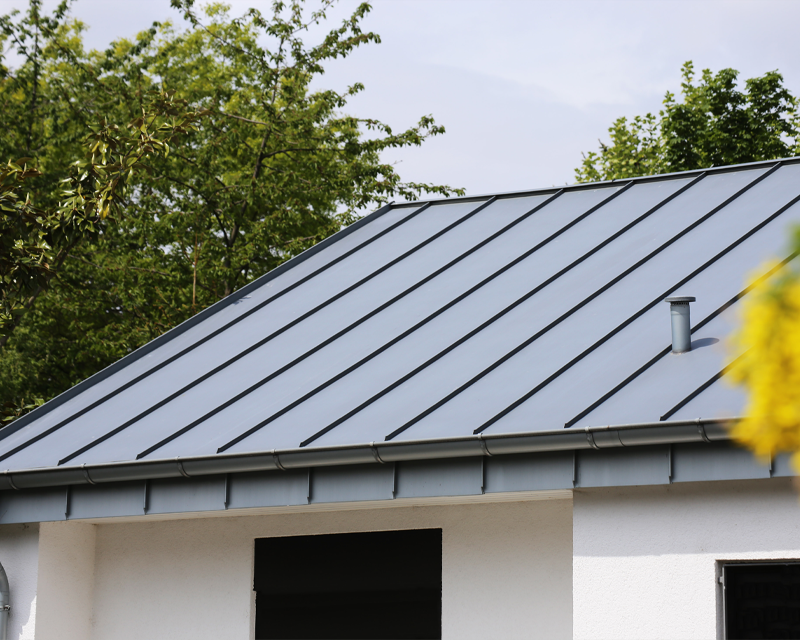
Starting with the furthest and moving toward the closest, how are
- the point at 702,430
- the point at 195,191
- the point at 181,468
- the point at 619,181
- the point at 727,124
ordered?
the point at 727,124, the point at 195,191, the point at 619,181, the point at 181,468, the point at 702,430

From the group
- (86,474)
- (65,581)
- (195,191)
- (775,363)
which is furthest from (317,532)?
(195,191)

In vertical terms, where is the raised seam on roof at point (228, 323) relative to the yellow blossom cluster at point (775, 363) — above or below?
above

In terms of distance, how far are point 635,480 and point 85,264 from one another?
718 inches

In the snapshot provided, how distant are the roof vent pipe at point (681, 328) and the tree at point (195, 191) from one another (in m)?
13.3

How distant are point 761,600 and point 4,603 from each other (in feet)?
17.6

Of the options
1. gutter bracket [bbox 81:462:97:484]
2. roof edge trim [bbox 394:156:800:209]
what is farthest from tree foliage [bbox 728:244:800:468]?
roof edge trim [bbox 394:156:800:209]

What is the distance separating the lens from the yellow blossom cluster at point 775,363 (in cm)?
171

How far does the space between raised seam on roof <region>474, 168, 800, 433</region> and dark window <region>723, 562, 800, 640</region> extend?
1.61 m

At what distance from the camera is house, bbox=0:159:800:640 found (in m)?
5.52

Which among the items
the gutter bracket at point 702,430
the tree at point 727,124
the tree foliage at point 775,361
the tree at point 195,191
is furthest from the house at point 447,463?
the tree at point 727,124

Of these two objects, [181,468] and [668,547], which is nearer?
[668,547]

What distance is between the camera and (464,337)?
8039 mm

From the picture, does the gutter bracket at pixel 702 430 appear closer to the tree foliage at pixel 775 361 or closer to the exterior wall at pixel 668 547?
the exterior wall at pixel 668 547

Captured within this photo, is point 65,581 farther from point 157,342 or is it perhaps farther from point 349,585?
point 157,342
